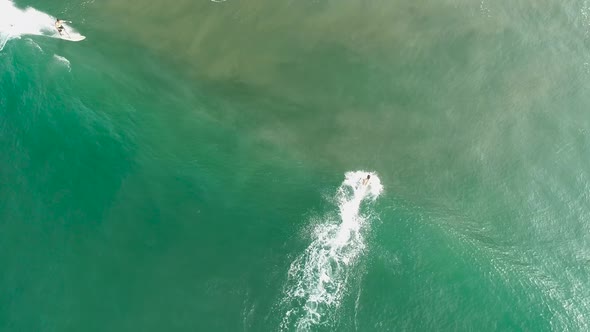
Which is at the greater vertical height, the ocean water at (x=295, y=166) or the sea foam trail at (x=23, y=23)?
the sea foam trail at (x=23, y=23)

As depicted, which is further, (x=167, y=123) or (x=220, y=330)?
(x=167, y=123)

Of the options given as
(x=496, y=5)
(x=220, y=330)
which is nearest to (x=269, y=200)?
(x=220, y=330)

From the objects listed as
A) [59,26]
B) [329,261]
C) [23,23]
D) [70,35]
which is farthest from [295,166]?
[23,23]

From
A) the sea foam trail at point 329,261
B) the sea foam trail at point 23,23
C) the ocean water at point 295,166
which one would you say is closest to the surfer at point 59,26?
the sea foam trail at point 23,23

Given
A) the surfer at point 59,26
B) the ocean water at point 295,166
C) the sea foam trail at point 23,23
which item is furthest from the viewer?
the sea foam trail at point 23,23

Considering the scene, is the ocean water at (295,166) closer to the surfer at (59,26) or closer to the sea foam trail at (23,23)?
the sea foam trail at (23,23)

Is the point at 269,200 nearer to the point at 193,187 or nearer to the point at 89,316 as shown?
the point at 193,187
